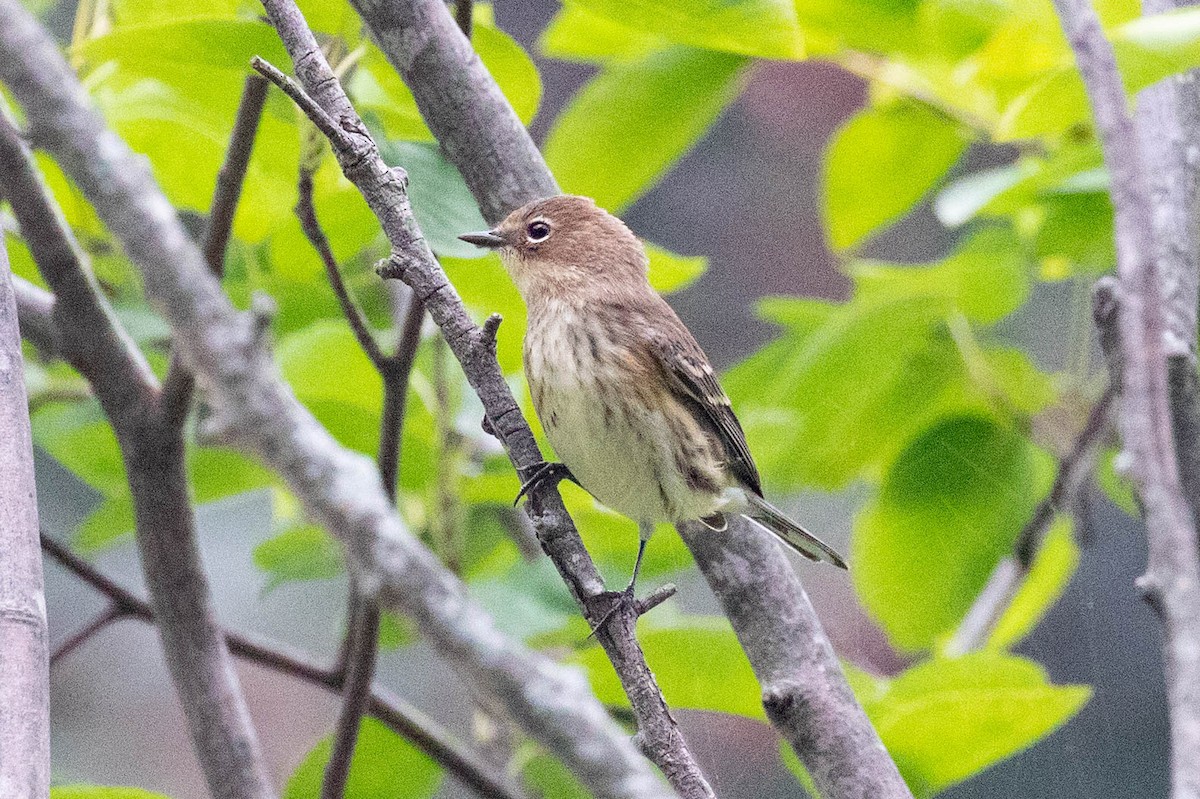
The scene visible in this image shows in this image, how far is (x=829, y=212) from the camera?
139cm

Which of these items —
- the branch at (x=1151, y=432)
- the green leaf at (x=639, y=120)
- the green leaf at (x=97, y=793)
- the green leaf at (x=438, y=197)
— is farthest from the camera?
the green leaf at (x=639, y=120)

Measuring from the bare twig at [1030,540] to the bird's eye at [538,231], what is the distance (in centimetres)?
59

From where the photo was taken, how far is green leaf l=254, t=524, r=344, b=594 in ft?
4.32

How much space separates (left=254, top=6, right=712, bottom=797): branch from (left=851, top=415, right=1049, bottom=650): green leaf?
63 centimetres

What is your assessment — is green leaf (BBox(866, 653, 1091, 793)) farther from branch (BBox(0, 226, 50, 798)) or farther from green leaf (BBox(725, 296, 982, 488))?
branch (BBox(0, 226, 50, 798))

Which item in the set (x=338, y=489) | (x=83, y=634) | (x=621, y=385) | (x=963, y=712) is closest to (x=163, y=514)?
(x=83, y=634)

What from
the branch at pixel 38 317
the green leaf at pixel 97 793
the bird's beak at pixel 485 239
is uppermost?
the branch at pixel 38 317

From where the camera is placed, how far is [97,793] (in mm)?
862

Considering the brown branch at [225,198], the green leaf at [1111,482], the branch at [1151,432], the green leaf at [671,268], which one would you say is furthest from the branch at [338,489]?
the green leaf at [1111,482]

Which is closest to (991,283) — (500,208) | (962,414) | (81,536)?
(962,414)

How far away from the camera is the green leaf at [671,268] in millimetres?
1145

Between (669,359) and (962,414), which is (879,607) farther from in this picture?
(669,359)

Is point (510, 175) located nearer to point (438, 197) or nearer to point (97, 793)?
point (438, 197)

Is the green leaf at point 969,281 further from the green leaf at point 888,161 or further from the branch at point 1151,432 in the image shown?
the branch at point 1151,432
